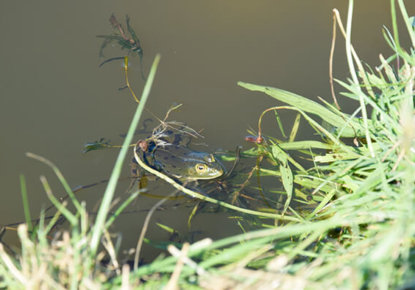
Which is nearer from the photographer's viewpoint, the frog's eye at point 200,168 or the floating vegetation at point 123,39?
the frog's eye at point 200,168

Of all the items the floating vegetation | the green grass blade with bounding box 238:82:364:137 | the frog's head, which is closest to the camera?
the green grass blade with bounding box 238:82:364:137

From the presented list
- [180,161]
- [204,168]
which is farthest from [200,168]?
[180,161]

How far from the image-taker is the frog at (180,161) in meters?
3.70

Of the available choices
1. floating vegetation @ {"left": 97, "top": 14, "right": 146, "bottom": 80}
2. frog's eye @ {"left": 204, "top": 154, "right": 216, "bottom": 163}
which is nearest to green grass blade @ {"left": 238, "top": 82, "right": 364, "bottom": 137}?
frog's eye @ {"left": 204, "top": 154, "right": 216, "bottom": 163}

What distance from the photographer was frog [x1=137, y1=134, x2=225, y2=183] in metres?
3.70

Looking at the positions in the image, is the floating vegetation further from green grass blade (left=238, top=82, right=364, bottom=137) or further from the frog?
green grass blade (left=238, top=82, right=364, bottom=137)

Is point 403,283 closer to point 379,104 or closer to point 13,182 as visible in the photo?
point 379,104

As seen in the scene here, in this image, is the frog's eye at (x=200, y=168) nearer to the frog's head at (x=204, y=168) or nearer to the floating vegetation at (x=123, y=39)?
the frog's head at (x=204, y=168)

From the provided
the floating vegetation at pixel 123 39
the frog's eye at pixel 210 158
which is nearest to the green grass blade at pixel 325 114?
the frog's eye at pixel 210 158

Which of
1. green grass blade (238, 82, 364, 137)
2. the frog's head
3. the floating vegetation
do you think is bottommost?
the frog's head

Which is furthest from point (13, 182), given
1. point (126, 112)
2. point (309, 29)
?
point (309, 29)

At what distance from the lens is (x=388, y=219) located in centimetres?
215

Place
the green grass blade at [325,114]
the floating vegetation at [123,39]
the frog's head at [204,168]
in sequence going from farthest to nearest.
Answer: the floating vegetation at [123,39] < the frog's head at [204,168] < the green grass blade at [325,114]

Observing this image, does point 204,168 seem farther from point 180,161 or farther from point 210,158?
point 180,161
